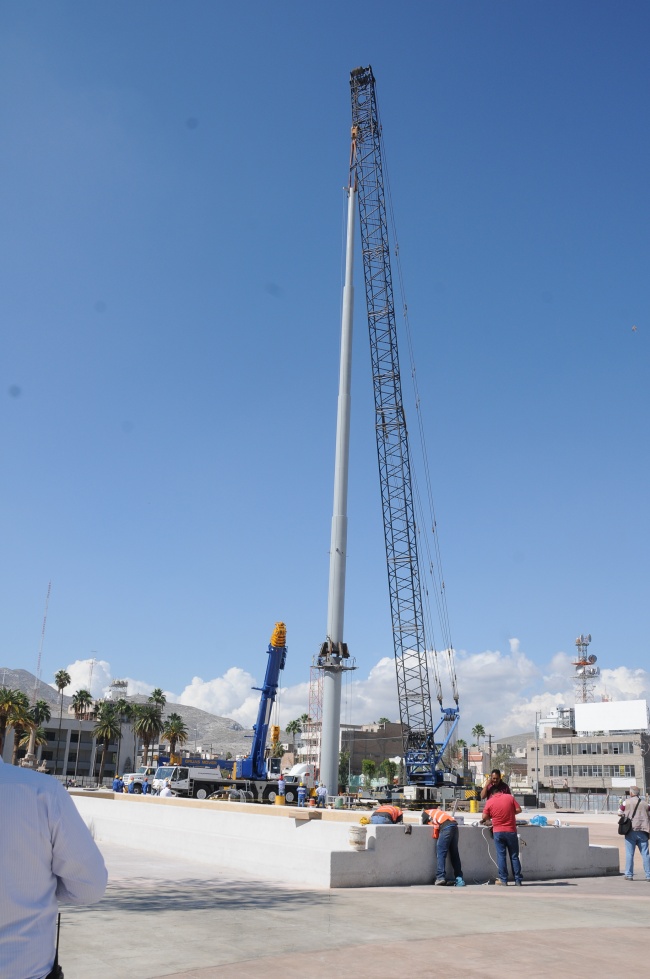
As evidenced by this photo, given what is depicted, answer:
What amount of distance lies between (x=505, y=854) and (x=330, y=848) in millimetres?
3111

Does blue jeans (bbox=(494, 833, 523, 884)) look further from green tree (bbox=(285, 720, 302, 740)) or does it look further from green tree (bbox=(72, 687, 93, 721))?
green tree (bbox=(285, 720, 302, 740))

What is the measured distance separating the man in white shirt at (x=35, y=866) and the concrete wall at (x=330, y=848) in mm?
10764

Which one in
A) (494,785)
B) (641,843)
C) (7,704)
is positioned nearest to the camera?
(494,785)

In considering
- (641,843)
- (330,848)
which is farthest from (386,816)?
(641,843)

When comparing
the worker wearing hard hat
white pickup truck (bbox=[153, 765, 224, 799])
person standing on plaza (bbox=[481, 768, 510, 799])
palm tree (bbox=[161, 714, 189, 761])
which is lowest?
white pickup truck (bbox=[153, 765, 224, 799])

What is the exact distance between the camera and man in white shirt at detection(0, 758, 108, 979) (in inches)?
122

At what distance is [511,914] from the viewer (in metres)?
10.8

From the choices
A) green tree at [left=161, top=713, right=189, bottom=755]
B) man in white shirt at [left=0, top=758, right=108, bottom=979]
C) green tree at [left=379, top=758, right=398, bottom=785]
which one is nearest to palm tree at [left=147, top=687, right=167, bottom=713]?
green tree at [left=161, top=713, right=189, bottom=755]

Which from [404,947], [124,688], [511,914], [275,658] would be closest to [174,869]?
[511,914]

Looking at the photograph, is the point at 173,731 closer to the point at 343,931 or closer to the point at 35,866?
the point at 343,931

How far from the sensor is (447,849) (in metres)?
14.1

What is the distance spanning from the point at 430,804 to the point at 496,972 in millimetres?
43044

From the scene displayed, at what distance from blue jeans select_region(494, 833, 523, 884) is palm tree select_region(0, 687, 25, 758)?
93.5m

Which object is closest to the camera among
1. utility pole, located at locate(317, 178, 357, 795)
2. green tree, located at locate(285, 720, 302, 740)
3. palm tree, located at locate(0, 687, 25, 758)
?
utility pole, located at locate(317, 178, 357, 795)
